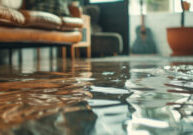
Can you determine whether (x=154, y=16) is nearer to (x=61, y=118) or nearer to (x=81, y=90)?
(x=81, y=90)

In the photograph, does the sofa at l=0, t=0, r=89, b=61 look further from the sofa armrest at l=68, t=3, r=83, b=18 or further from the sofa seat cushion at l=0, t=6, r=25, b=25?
the sofa armrest at l=68, t=3, r=83, b=18

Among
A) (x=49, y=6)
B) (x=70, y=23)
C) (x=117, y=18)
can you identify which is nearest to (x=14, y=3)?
(x=49, y=6)

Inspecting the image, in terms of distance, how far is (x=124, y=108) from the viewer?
1.92ft

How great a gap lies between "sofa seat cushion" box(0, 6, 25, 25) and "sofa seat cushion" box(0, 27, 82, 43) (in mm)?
69

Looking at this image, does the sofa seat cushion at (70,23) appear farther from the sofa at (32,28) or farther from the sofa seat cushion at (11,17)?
the sofa seat cushion at (11,17)

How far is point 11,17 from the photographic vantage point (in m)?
2.03

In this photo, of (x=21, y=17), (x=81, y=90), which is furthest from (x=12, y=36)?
(x=81, y=90)

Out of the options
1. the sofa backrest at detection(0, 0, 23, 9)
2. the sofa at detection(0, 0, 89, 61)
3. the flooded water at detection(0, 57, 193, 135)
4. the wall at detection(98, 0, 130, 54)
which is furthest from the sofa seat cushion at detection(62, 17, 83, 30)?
the flooded water at detection(0, 57, 193, 135)

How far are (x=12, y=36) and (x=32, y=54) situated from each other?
1479 mm

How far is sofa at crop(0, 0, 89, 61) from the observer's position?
81.2 inches

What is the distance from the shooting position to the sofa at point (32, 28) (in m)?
2.06

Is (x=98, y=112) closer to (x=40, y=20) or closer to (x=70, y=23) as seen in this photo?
(x=40, y=20)

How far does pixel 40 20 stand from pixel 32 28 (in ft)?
0.31

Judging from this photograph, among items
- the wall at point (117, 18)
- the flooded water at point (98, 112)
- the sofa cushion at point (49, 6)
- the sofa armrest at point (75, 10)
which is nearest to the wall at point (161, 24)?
the wall at point (117, 18)
